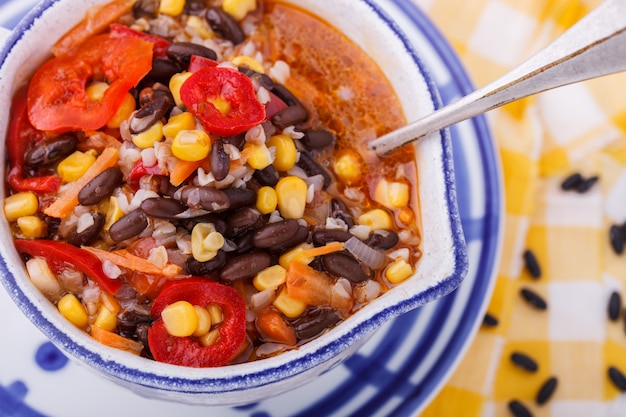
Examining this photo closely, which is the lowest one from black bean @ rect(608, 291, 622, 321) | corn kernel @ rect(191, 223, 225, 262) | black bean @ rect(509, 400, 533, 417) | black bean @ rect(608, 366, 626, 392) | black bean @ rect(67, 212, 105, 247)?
black bean @ rect(67, 212, 105, 247)

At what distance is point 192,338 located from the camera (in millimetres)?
2053

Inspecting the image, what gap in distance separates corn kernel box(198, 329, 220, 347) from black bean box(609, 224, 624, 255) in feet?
7.00

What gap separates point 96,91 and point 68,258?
527 mm

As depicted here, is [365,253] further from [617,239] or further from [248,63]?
[617,239]

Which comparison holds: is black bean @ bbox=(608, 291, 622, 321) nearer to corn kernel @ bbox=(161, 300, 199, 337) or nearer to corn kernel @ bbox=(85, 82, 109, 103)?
corn kernel @ bbox=(161, 300, 199, 337)

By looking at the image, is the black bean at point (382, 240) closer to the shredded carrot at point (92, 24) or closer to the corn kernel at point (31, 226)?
the corn kernel at point (31, 226)

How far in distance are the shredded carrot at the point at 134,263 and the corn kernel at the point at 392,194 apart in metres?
0.71

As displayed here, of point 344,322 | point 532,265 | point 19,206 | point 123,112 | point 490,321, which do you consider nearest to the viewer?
point 344,322

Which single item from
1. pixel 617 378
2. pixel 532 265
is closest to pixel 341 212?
pixel 532 265

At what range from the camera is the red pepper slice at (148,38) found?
230 cm

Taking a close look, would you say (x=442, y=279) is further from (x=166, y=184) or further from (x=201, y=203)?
(x=166, y=184)

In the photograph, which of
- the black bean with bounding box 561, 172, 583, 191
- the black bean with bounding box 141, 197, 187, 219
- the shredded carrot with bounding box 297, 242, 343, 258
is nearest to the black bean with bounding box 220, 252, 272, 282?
the shredded carrot with bounding box 297, 242, 343, 258

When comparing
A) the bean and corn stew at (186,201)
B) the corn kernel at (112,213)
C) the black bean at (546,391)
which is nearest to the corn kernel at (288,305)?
the bean and corn stew at (186,201)

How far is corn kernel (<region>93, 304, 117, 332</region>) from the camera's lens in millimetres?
2047
